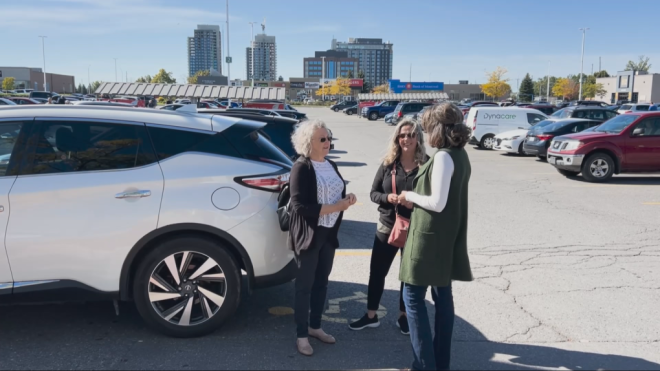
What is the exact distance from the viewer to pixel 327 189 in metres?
3.87

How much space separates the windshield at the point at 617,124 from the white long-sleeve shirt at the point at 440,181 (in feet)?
38.2

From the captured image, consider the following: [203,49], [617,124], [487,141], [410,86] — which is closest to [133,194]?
[617,124]

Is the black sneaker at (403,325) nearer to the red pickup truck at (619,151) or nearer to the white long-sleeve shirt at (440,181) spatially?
the white long-sleeve shirt at (440,181)

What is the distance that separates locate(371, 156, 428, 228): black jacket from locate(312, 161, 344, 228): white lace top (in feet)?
1.20

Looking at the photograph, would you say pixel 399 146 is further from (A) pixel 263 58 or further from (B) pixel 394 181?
(A) pixel 263 58

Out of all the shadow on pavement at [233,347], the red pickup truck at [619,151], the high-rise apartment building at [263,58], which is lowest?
the shadow on pavement at [233,347]

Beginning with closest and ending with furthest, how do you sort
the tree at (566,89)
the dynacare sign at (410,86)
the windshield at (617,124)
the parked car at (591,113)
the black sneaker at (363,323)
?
the black sneaker at (363,323) → the windshield at (617,124) → the parked car at (591,113) → the dynacare sign at (410,86) → the tree at (566,89)

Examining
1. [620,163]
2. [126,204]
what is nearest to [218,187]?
[126,204]

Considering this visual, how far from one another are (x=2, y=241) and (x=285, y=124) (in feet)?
19.8

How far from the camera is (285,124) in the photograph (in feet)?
31.0

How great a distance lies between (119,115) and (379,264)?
7.69ft

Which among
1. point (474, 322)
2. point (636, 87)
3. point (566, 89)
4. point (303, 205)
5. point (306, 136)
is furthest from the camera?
point (566, 89)

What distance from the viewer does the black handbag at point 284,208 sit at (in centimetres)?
393

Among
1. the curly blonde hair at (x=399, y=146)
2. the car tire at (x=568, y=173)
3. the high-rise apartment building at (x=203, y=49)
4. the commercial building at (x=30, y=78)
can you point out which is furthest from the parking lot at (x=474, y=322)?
the high-rise apartment building at (x=203, y=49)
